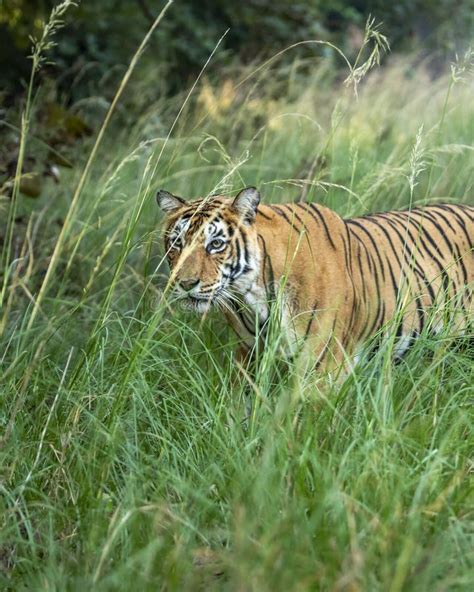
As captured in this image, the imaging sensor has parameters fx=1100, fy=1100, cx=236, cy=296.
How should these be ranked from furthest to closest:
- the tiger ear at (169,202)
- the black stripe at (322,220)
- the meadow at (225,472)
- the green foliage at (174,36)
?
the green foliage at (174,36)
the black stripe at (322,220)
the tiger ear at (169,202)
the meadow at (225,472)

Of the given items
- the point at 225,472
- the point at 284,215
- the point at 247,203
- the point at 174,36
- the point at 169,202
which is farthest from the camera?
the point at 174,36

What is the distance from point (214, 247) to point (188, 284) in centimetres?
18

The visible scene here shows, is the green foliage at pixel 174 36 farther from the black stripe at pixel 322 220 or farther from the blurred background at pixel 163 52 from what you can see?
the black stripe at pixel 322 220

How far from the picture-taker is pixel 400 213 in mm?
4559

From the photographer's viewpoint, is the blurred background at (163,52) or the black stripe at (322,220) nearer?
the black stripe at (322,220)

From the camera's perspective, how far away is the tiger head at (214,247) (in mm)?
3701

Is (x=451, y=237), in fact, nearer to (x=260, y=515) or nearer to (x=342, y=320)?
(x=342, y=320)

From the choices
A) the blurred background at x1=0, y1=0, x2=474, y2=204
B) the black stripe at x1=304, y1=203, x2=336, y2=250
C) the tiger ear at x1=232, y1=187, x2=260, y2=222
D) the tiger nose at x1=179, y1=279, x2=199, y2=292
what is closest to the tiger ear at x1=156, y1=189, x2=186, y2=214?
the tiger ear at x1=232, y1=187, x2=260, y2=222

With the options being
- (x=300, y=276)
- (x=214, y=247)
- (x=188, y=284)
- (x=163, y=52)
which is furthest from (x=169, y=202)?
(x=163, y=52)

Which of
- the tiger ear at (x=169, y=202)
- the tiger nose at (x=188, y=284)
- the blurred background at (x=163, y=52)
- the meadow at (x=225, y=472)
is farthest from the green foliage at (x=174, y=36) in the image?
the meadow at (x=225, y=472)

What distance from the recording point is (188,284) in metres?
3.68

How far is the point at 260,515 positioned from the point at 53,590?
1.66 feet

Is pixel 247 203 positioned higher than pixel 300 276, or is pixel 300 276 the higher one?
pixel 247 203

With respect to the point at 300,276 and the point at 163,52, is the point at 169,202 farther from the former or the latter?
the point at 163,52
